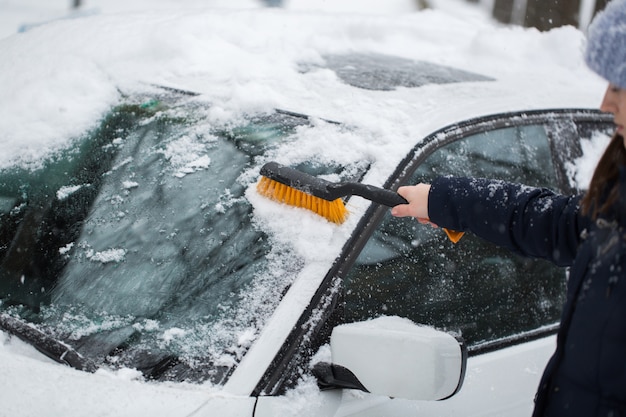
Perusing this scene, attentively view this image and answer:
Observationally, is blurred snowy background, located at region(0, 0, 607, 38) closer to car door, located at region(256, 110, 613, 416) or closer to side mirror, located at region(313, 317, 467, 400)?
car door, located at region(256, 110, 613, 416)

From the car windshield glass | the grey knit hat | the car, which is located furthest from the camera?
the car windshield glass

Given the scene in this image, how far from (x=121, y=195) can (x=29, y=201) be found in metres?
0.29

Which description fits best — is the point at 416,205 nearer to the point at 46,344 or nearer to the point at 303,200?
the point at 303,200

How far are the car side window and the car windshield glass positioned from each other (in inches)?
9.6

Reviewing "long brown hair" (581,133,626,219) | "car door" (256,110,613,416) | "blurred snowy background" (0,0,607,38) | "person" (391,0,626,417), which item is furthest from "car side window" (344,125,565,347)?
"blurred snowy background" (0,0,607,38)

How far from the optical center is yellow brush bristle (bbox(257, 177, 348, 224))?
1.79 meters

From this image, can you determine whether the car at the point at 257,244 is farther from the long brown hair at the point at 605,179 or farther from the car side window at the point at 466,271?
the long brown hair at the point at 605,179

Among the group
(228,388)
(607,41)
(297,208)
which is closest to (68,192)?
(297,208)

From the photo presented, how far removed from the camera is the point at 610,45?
126cm

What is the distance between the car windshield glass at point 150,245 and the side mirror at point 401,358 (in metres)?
0.29

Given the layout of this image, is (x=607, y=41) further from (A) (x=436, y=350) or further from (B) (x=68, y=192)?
(B) (x=68, y=192)

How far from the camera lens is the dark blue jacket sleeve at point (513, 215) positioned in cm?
154

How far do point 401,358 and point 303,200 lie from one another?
22.9 inches

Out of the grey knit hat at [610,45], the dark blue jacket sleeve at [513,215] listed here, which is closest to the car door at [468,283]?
the dark blue jacket sleeve at [513,215]
